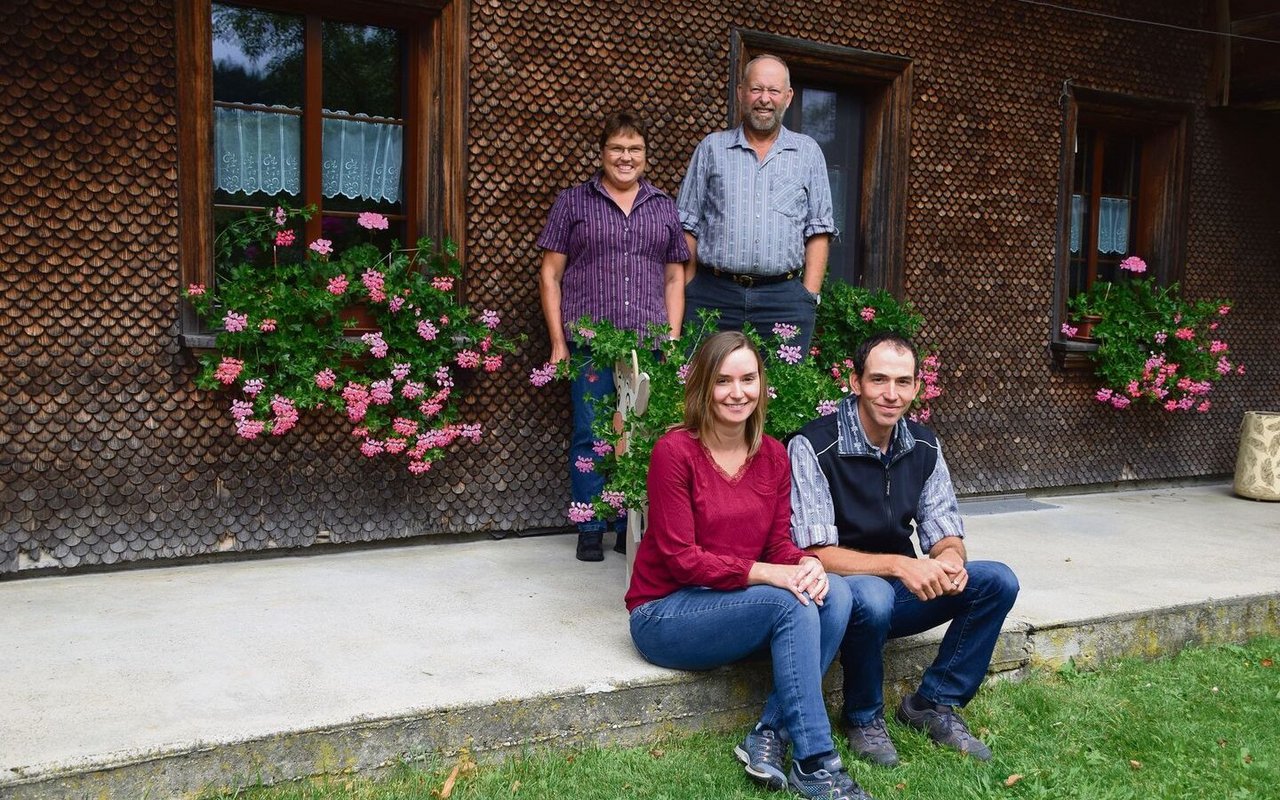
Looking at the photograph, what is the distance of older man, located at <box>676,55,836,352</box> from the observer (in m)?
4.74

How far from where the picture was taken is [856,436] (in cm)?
338

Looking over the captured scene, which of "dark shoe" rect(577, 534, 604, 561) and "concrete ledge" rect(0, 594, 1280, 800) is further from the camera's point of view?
"dark shoe" rect(577, 534, 604, 561)

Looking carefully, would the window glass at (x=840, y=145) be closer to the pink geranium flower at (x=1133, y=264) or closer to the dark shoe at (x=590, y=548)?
the pink geranium flower at (x=1133, y=264)

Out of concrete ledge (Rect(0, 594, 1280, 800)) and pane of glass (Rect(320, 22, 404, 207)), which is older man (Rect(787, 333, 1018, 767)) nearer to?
concrete ledge (Rect(0, 594, 1280, 800))

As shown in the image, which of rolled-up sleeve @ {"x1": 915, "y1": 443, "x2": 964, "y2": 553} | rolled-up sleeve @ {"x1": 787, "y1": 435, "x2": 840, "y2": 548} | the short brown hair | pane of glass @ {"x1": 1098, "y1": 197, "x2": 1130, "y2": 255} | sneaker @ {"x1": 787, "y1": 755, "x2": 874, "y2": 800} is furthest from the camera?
pane of glass @ {"x1": 1098, "y1": 197, "x2": 1130, "y2": 255}

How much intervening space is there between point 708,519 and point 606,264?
1.81 m

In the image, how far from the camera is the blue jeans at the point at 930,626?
3.25m

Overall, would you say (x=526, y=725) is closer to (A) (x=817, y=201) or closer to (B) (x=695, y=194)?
(B) (x=695, y=194)

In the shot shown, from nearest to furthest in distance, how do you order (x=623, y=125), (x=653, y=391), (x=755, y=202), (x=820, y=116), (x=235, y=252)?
1. (x=653, y=391)
2. (x=623, y=125)
3. (x=235, y=252)
4. (x=755, y=202)
5. (x=820, y=116)

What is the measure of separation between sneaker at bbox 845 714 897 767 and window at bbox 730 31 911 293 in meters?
3.48

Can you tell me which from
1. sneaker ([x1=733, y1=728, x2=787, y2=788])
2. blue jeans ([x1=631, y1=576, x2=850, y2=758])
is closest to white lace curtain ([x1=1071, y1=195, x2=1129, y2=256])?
blue jeans ([x1=631, y1=576, x2=850, y2=758])

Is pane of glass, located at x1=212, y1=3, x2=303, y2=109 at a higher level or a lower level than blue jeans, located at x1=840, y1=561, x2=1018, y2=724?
higher

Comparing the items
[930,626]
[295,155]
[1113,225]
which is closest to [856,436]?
[930,626]

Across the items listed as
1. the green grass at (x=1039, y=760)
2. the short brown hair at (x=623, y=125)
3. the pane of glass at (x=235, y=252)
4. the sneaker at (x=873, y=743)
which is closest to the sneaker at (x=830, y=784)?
the green grass at (x=1039, y=760)
